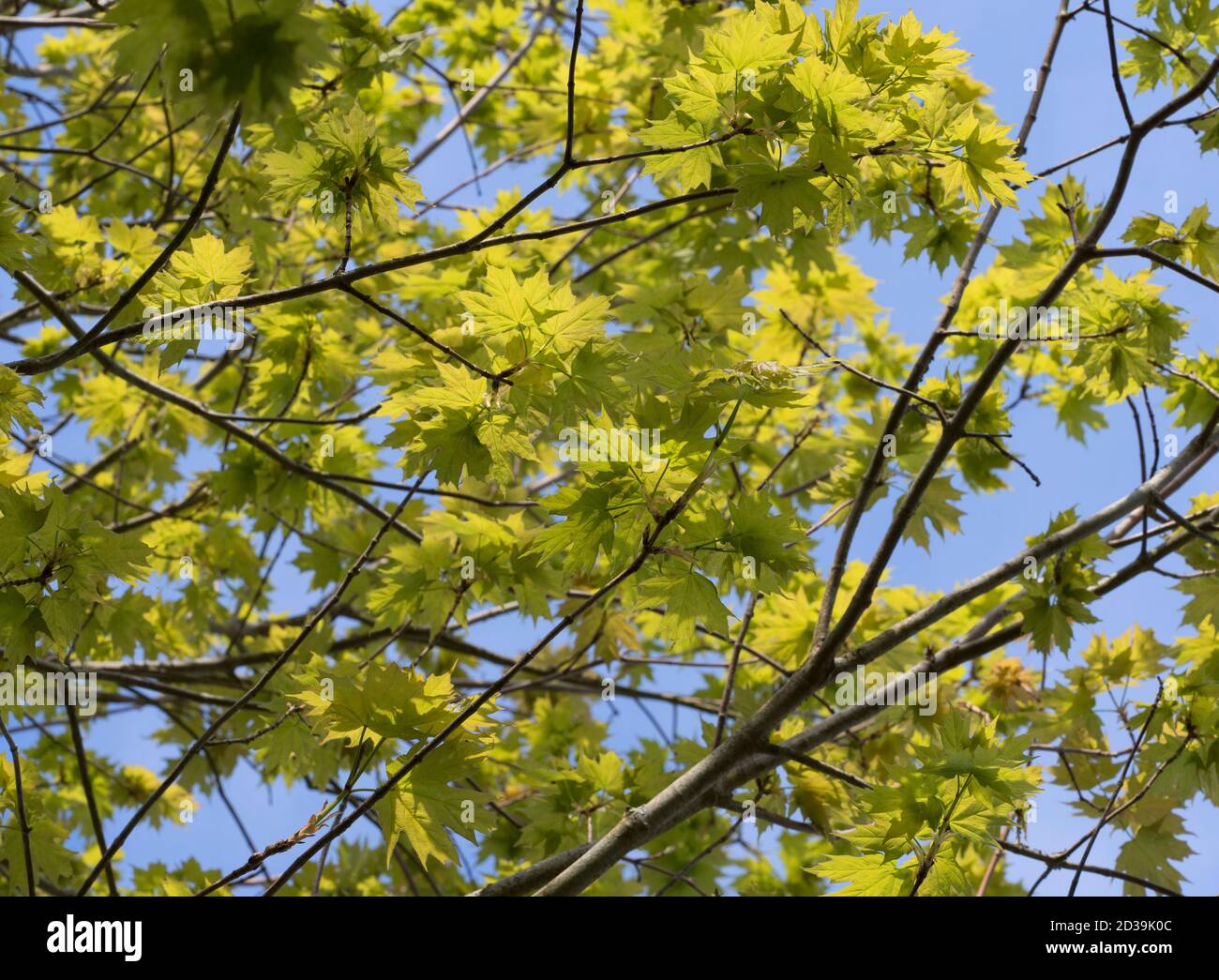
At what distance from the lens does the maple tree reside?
92.0 inches

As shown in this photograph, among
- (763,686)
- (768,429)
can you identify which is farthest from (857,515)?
(768,429)

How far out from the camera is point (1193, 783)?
127 inches

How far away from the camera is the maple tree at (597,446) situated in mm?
2336

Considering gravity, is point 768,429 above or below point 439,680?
above

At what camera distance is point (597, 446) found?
2.28m

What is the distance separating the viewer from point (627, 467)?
2.27 metres

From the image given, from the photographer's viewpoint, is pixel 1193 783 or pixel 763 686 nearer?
pixel 1193 783

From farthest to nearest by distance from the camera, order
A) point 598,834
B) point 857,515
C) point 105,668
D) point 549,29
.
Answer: point 549,29, point 105,668, point 598,834, point 857,515
